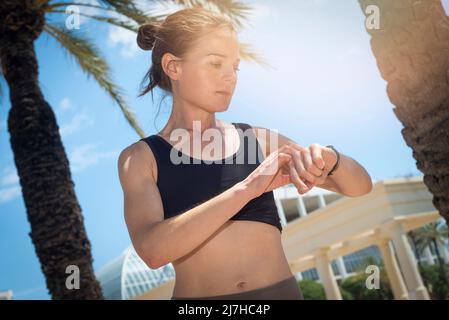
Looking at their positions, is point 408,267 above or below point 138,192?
below

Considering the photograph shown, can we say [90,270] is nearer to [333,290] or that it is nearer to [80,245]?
[80,245]

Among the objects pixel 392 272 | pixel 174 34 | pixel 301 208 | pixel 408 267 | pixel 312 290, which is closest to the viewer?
pixel 174 34

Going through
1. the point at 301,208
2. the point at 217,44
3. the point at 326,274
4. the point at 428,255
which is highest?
the point at 301,208

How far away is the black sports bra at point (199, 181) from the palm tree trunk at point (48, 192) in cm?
438

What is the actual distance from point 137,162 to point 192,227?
36 centimetres

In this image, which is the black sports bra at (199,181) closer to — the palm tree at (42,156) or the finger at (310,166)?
the finger at (310,166)

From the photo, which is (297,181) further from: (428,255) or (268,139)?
(428,255)

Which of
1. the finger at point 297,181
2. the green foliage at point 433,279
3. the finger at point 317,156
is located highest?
the finger at point 317,156

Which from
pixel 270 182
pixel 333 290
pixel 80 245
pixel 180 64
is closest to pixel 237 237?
pixel 270 182

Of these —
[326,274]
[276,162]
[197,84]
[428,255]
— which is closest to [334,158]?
[276,162]

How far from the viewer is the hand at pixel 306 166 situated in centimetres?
133

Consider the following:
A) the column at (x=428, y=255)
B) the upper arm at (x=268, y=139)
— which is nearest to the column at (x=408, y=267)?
the upper arm at (x=268, y=139)

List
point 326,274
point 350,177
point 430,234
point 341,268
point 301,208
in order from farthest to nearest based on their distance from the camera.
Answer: point 341,268 → point 301,208 → point 430,234 → point 326,274 → point 350,177

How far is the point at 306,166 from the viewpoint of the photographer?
1.35 metres
